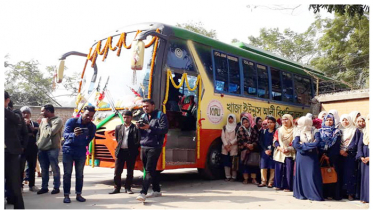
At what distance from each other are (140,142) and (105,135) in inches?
51.3

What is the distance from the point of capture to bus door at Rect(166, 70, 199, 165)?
7293mm

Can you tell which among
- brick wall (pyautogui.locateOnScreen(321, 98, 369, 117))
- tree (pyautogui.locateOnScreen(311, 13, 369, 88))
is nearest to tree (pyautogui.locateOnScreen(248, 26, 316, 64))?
tree (pyautogui.locateOnScreen(311, 13, 369, 88))

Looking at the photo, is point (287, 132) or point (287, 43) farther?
point (287, 43)

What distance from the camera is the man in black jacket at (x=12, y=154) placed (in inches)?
187

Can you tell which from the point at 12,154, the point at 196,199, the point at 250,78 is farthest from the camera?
the point at 250,78

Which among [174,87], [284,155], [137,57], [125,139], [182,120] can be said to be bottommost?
[284,155]

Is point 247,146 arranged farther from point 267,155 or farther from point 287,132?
point 287,132

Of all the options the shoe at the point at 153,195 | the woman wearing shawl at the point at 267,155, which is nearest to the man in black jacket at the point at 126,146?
the shoe at the point at 153,195

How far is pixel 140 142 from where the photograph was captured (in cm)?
596

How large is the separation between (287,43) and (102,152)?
2176 cm

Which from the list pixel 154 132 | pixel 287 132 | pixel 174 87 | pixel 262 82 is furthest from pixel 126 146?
pixel 262 82

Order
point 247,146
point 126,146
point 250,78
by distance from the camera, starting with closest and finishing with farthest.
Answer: point 126,146, point 247,146, point 250,78

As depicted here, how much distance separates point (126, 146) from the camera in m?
6.36

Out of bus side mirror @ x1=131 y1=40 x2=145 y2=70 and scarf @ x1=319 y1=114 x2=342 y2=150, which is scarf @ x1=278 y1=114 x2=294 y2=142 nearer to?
scarf @ x1=319 y1=114 x2=342 y2=150
